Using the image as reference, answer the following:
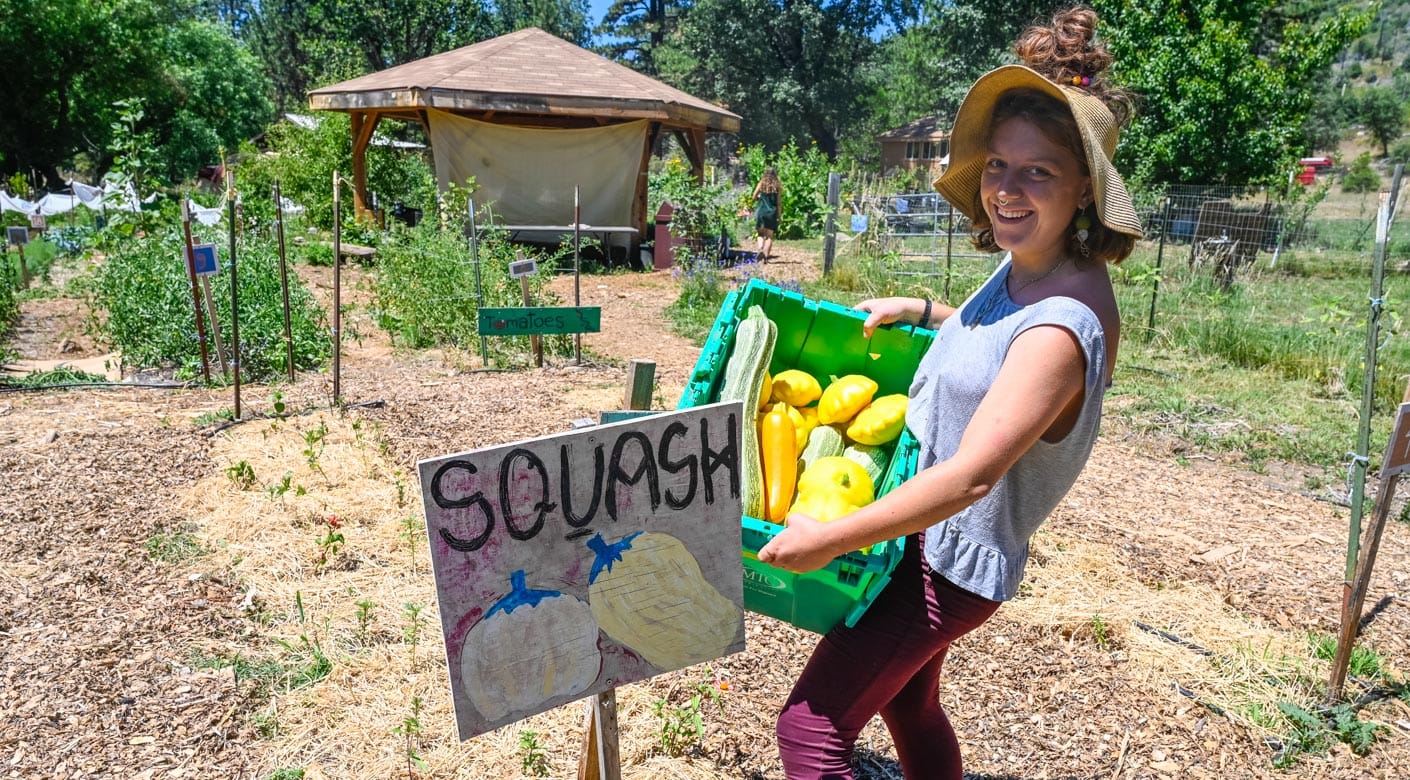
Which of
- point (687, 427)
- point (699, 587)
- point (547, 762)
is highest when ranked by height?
point (687, 427)

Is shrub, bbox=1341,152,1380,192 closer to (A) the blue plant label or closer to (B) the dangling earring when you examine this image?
(A) the blue plant label

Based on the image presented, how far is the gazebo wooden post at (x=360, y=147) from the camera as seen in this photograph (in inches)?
574

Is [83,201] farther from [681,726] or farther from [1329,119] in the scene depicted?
[1329,119]

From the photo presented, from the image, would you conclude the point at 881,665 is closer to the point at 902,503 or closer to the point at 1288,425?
the point at 902,503

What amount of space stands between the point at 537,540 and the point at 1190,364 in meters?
8.47

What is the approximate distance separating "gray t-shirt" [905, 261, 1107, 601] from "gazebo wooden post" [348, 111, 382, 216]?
14.4 m

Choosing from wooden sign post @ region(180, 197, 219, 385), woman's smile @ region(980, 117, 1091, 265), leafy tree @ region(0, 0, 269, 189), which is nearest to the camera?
woman's smile @ region(980, 117, 1091, 265)

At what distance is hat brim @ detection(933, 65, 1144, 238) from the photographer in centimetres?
152

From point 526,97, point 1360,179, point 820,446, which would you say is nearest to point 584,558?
point 820,446

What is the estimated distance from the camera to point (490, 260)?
8.45 meters

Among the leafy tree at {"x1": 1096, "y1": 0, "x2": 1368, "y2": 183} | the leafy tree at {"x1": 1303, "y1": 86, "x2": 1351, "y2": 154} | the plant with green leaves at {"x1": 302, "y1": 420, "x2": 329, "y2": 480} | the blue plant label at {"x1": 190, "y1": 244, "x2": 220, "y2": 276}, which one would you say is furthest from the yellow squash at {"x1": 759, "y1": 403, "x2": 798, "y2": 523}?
the leafy tree at {"x1": 1303, "y1": 86, "x2": 1351, "y2": 154}

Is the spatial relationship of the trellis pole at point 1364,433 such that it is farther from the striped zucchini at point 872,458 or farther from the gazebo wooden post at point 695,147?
the gazebo wooden post at point 695,147

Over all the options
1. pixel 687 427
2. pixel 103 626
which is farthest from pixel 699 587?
pixel 103 626

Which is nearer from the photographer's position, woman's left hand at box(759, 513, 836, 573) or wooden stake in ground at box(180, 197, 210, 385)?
woman's left hand at box(759, 513, 836, 573)
